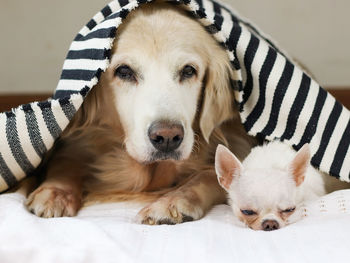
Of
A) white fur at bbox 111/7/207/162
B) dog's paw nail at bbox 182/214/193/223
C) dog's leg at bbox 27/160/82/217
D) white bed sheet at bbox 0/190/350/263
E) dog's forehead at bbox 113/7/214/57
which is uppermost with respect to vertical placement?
dog's forehead at bbox 113/7/214/57

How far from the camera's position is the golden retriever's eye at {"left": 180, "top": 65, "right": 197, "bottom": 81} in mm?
1470

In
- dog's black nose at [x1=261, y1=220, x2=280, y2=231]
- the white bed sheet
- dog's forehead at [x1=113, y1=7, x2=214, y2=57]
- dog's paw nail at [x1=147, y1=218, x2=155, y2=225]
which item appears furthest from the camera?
dog's forehead at [x1=113, y1=7, x2=214, y2=57]

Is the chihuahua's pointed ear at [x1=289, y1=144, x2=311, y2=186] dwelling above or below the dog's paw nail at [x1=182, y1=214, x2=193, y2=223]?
above

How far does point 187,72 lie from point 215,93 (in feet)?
0.41

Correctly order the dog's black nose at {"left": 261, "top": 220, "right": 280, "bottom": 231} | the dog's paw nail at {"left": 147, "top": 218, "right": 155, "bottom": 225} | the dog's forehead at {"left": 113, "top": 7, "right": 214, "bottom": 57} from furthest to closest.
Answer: the dog's forehead at {"left": 113, "top": 7, "right": 214, "bottom": 57} < the dog's paw nail at {"left": 147, "top": 218, "right": 155, "bottom": 225} < the dog's black nose at {"left": 261, "top": 220, "right": 280, "bottom": 231}

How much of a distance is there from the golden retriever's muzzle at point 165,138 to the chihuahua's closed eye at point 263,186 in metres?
0.13

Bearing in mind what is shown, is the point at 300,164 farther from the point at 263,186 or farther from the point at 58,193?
the point at 58,193

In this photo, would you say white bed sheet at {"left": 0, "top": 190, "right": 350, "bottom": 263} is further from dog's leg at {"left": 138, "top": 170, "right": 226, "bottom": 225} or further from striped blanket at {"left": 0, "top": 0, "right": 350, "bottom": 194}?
striped blanket at {"left": 0, "top": 0, "right": 350, "bottom": 194}

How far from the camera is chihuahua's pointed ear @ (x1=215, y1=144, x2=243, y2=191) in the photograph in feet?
4.08

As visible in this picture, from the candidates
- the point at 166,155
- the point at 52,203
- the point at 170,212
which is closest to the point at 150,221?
the point at 170,212

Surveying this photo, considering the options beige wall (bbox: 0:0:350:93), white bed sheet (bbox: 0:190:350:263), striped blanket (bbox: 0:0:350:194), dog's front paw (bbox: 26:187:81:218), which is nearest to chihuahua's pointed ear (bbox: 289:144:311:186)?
white bed sheet (bbox: 0:190:350:263)

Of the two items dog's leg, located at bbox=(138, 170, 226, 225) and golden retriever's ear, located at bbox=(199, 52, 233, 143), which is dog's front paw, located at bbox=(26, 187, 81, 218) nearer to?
dog's leg, located at bbox=(138, 170, 226, 225)

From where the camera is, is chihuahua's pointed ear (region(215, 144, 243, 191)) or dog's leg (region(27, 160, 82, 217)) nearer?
chihuahua's pointed ear (region(215, 144, 243, 191))

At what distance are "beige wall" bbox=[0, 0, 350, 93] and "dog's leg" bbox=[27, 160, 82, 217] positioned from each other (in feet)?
3.33
